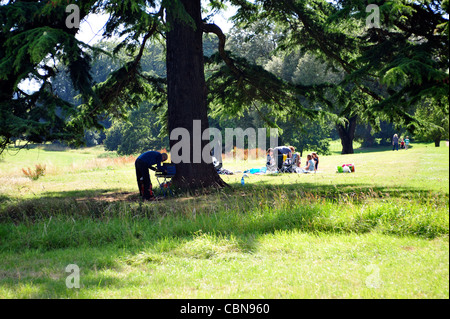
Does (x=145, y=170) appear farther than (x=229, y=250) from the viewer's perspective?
Yes

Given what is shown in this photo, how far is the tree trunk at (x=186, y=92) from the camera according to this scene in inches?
489

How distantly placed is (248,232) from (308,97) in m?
7.65

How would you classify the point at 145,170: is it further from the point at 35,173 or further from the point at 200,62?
the point at 35,173

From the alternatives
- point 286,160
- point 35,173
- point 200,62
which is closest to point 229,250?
point 200,62

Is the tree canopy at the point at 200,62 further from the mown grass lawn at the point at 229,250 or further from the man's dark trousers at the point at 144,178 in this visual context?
the mown grass lawn at the point at 229,250

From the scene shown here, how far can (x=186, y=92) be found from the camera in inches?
491

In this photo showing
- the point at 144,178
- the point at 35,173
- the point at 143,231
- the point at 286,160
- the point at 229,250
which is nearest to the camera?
the point at 229,250

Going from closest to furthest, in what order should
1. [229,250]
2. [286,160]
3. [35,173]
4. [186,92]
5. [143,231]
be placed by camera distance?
1. [229,250]
2. [143,231]
3. [186,92]
4. [286,160]
5. [35,173]

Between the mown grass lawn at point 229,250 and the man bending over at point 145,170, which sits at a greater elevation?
the man bending over at point 145,170

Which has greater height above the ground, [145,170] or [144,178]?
[145,170]

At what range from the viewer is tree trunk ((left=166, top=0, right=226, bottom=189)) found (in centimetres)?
1241

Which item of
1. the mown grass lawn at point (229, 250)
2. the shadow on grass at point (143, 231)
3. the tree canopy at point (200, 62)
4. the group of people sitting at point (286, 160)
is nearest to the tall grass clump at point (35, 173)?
the tree canopy at point (200, 62)

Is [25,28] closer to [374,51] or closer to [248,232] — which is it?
[248,232]

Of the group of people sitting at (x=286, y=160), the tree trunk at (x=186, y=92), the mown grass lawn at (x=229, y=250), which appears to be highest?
the tree trunk at (x=186, y=92)
